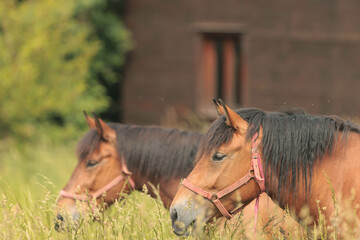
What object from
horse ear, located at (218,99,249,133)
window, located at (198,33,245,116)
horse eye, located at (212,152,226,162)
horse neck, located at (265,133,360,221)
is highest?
horse ear, located at (218,99,249,133)

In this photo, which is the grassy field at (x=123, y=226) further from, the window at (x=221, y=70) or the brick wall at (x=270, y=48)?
the brick wall at (x=270, y=48)

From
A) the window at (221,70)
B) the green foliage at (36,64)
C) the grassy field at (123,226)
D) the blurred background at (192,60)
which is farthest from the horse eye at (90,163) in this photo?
the window at (221,70)

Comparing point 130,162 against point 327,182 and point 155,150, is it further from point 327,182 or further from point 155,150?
point 327,182

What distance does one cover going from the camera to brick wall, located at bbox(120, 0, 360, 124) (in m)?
15.0

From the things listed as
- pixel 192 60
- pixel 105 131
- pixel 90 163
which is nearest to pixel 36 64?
pixel 192 60

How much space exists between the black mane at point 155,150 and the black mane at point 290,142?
4.08 ft

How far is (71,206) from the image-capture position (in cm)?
501

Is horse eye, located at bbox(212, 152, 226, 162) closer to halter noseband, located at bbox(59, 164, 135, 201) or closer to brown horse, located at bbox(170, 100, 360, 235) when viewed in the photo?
brown horse, located at bbox(170, 100, 360, 235)

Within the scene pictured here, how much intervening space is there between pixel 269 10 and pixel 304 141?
11.9 m

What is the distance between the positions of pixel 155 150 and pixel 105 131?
52 cm

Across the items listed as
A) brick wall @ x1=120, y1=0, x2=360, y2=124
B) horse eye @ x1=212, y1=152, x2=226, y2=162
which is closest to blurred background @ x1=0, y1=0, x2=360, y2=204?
brick wall @ x1=120, y1=0, x2=360, y2=124

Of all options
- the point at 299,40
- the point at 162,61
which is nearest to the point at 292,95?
the point at 299,40

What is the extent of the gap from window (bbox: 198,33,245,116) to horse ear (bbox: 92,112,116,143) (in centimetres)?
1010

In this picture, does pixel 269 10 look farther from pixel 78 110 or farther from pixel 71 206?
pixel 71 206
